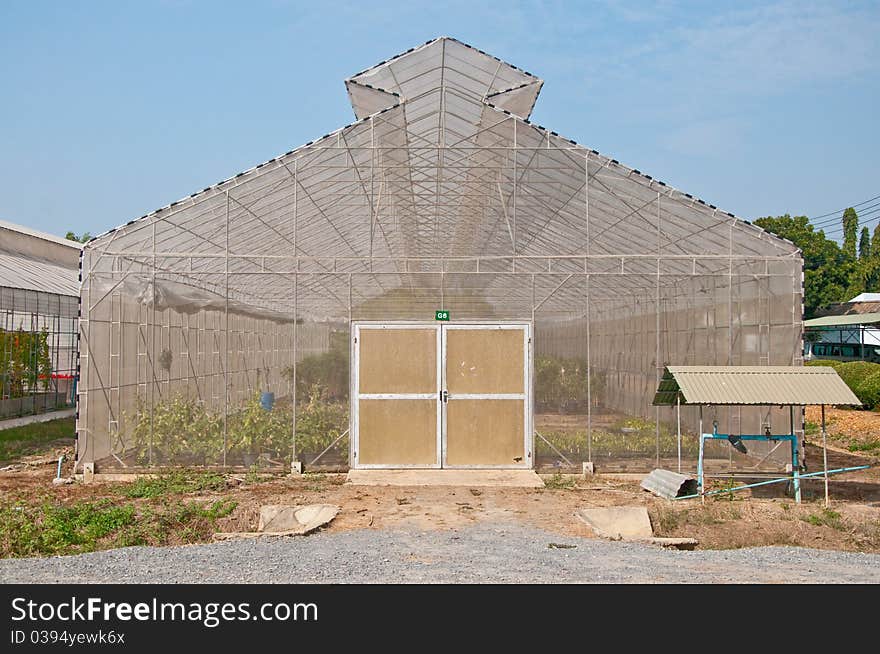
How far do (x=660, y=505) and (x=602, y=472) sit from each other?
2684mm

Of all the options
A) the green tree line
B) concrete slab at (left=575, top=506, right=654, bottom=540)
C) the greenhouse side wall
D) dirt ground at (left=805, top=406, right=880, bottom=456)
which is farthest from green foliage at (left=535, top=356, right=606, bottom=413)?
the green tree line

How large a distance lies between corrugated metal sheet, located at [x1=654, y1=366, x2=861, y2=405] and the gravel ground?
275cm

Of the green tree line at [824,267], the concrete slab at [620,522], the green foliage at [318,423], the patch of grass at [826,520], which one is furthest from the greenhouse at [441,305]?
the green tree line at [824,267]

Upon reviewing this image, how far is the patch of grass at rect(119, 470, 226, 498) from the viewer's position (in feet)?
39.3

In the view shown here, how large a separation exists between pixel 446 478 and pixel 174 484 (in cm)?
409

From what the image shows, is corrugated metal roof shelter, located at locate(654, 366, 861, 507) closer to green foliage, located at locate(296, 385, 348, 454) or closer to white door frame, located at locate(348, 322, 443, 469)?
white door frame, located at locate(348, 322, 443, 469)

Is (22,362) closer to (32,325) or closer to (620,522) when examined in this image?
(32,325)

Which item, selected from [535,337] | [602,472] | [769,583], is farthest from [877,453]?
[769,583]

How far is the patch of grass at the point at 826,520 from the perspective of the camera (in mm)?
10191

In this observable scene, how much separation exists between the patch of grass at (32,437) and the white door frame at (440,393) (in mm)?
6586

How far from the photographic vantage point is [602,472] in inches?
547

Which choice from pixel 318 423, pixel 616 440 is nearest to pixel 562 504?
pixel 616 440

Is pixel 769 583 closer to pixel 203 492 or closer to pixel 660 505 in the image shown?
pixel 660 505

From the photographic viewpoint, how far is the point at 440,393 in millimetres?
14312
